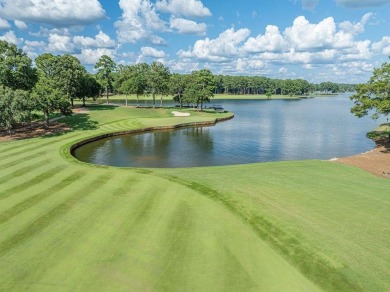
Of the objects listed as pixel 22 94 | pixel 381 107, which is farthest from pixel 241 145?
pixel 22 94

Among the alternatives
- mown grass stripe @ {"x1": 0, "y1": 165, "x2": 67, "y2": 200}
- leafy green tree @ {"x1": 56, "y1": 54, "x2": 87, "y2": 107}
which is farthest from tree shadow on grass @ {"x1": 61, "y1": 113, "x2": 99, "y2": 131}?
mown grass stripe @ {"x1": 0, "y1": 165, "x2": 67, "y2": 200}

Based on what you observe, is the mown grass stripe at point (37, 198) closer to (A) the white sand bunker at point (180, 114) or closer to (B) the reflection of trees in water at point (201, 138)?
(B) the reflection of trees in water at point (201, 138)

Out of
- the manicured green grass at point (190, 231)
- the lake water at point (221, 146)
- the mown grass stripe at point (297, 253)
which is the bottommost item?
the lake water at point (221, 146)

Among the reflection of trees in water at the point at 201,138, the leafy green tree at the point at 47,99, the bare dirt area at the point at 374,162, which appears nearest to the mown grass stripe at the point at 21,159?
the leafy green tree at the point at 47,99

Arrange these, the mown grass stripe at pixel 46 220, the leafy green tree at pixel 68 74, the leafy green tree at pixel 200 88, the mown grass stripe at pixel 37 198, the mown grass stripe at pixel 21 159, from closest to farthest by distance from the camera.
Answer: the mown grass stripe at pixel 46 220 → the mown grass stripe at pixel 37 198 → the mown grass stripe at pixel 21 159 → the leafy green tree at pixel 68 74 → the leafy green tree at pixel 200 88

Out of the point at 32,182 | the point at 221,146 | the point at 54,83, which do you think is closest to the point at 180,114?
the point at 54,83

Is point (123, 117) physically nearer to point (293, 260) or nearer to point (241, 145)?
point (241, 145)
